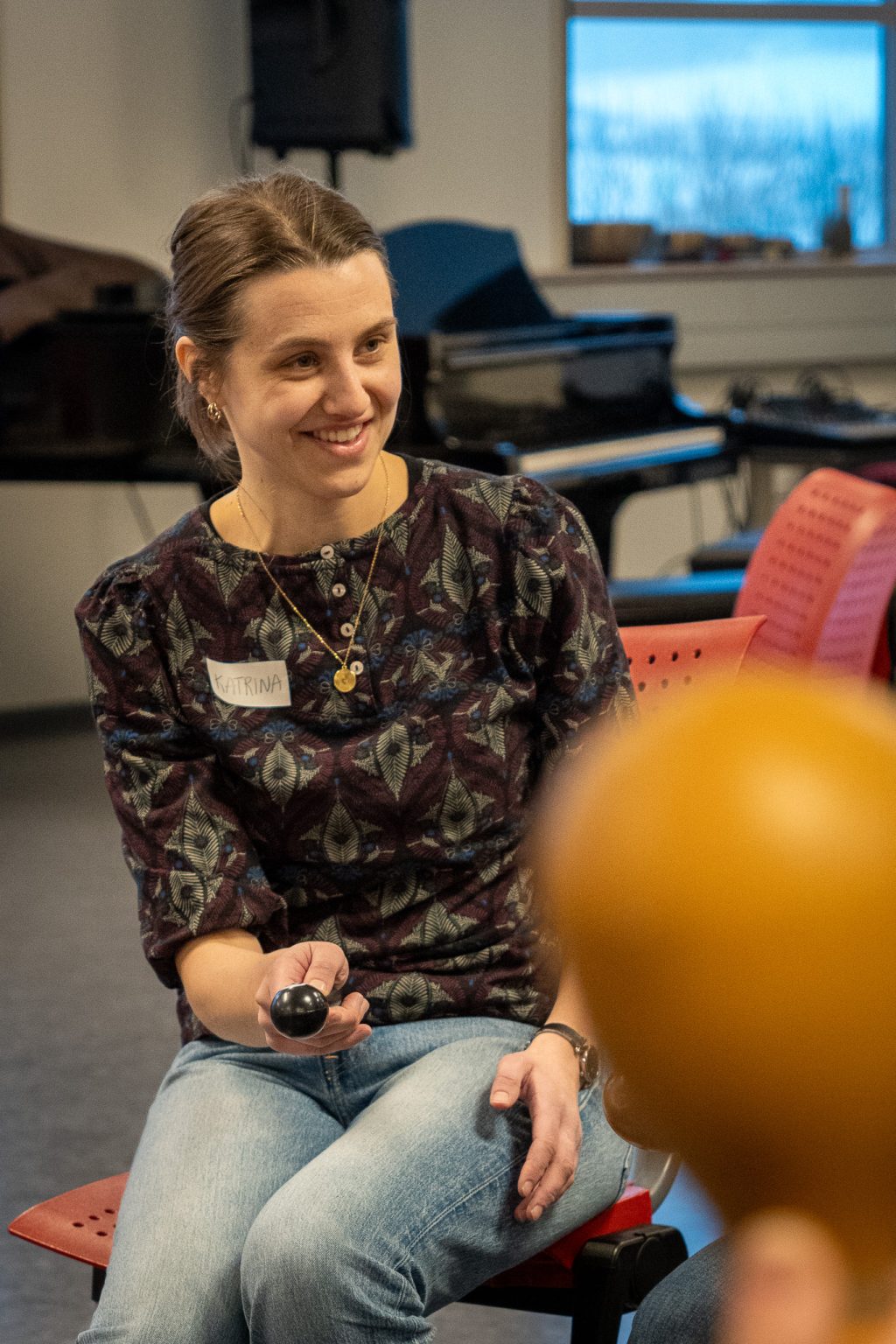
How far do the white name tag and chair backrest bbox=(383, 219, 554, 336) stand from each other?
325 centimetres

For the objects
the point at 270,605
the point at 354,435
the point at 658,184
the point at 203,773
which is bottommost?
the point at 203,773

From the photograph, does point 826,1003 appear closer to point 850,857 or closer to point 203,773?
point 850,857

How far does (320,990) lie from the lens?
110 centimetres

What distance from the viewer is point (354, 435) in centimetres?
130

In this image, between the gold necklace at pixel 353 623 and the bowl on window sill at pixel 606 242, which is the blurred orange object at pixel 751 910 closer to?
the gold necklace at pixel 353 623

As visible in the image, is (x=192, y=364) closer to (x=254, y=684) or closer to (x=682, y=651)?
(x=254, y=684)

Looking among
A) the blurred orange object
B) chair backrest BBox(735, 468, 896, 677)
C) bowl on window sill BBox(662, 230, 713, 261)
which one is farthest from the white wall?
the blurred orange object

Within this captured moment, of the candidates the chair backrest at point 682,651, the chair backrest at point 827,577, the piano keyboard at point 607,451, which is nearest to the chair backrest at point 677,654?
the chair backrest at point 682,651

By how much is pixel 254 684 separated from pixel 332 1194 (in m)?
0.43

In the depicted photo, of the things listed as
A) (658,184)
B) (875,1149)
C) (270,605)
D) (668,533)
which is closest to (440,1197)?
(270,605)

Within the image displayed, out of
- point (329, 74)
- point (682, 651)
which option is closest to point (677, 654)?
point (682, 651)

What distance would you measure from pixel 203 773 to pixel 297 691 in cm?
10

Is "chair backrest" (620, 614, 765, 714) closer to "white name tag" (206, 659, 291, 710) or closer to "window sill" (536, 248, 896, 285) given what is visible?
"white name tag" (206, 659, 291, 710)

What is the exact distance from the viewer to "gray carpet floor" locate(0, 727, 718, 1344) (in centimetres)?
198
